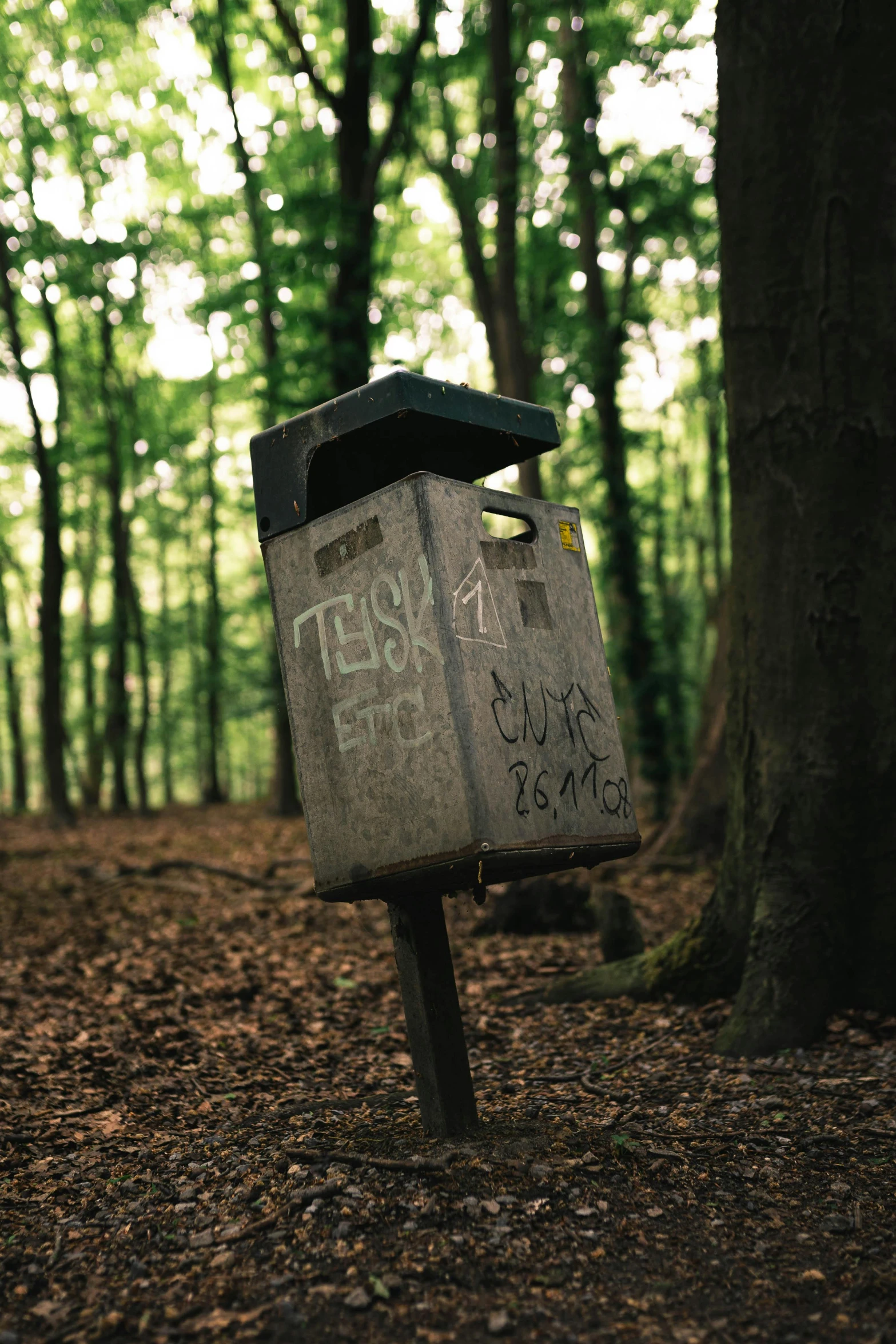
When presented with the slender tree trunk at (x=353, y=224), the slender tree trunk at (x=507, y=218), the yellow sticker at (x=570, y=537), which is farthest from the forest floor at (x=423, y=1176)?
the slender tree trunk at (x=507, y=218)

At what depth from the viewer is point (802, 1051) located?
3.80 m

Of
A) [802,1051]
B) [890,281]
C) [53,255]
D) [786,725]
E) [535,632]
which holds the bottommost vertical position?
[802,1051]

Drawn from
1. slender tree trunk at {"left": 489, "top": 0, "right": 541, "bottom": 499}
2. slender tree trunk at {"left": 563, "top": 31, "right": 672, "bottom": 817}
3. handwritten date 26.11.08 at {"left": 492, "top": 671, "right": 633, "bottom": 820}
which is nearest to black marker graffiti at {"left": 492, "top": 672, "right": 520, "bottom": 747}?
handwritten date 26.11.08 at {"left": 492, "top": 671, "right": 633, "bottom": 820}

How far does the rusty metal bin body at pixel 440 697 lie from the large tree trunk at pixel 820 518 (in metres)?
1.46

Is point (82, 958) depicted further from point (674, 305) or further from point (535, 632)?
point (674, 305)

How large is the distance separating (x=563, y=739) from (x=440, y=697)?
446mm

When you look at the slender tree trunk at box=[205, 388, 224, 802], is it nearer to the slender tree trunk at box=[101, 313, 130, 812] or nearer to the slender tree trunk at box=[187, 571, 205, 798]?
the slender tree trunk at box=[187, 571, 205, 798]

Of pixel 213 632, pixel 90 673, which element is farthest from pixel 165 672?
pixel 213 632

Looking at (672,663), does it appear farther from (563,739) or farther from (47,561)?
(563,739)

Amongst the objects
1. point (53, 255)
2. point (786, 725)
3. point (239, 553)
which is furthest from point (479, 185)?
point (239, 553)

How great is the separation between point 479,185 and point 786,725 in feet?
38.8

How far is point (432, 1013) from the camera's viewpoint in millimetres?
2963

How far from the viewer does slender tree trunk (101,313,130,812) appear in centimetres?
1920

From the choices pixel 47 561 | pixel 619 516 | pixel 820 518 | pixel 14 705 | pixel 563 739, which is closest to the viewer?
pixel 563 739
